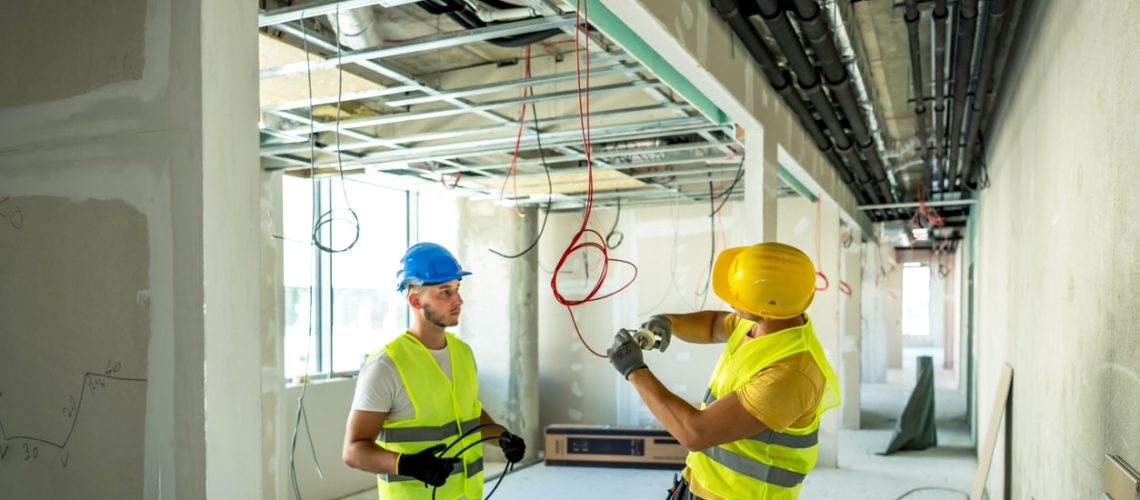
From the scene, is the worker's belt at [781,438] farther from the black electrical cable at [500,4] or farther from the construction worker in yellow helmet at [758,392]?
the black electrical cable at [500,4]

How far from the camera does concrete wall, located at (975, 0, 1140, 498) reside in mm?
1368

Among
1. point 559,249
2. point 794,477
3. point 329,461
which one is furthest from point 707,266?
point 794,477

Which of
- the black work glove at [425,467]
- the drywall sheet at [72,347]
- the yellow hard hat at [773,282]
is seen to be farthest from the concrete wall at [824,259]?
the drywall sheet at [72,347]

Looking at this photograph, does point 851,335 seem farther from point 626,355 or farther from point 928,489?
point 626,355

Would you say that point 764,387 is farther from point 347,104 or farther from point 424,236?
point 424,236

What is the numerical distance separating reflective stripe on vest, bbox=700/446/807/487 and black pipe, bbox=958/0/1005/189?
2.07m

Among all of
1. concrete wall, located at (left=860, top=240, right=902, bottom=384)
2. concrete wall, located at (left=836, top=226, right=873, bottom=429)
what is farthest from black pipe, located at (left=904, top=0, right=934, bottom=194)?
concrete wall, located at (left=860, top=240, right=902, bottom=384)

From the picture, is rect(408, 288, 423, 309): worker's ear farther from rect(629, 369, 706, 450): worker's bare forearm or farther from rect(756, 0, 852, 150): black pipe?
rect(756, 0, 852, 150): black pipe

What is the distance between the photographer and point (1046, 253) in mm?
2385

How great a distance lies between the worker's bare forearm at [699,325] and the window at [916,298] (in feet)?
49.5

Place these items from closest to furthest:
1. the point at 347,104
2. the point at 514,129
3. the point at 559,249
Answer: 1. the point at 347,104
2. the point at 514,129
3. the point at 559,249

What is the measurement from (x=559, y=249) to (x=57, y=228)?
6.58m

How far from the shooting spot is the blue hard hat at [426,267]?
2.33 metres

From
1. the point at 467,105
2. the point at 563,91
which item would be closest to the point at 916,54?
the point at 563,91
